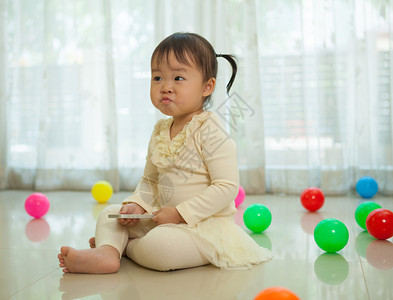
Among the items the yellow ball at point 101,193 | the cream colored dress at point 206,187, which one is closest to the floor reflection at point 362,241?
the cream colored dress at point 206,187

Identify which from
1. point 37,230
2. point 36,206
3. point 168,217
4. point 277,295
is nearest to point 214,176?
point 168,217

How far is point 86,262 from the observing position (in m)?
1.19

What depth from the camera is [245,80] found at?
2.53 metres

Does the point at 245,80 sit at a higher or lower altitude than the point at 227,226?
higher

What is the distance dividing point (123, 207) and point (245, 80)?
137 centimetres

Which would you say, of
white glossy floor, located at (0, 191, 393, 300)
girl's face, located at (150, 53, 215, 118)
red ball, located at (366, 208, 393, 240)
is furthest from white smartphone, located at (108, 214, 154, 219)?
red ball, located at (366, 208, 393, 240)

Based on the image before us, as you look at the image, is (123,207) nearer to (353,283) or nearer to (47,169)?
(353,283)

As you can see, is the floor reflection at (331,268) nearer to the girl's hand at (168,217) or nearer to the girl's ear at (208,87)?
the girl's hand at (168,217)

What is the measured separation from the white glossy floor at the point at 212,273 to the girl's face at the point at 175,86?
0.44 metres

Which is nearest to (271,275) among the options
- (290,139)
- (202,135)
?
(202,135)

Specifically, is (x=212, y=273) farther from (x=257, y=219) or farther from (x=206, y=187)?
(x=257, y=219)

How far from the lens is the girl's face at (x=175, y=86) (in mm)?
1316

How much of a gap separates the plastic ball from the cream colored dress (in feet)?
3.69

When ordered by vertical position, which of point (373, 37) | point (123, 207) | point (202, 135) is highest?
point (373, 37)
